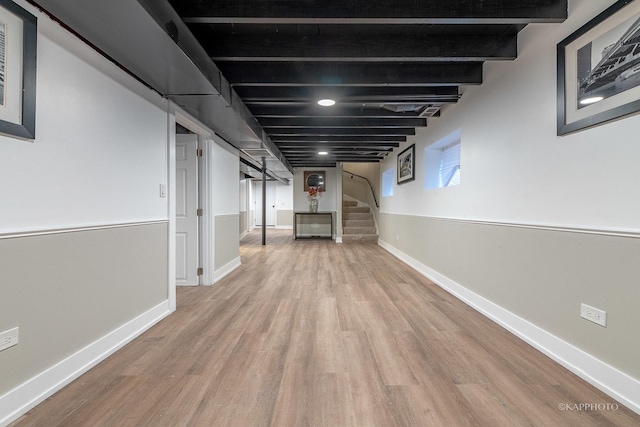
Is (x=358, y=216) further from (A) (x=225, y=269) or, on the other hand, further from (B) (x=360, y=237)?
(A) (x=225, y=269)

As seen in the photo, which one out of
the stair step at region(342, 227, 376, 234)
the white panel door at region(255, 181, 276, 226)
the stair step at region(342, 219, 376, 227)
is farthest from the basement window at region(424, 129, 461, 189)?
the white panel door at region(255, 181, 276, 226)

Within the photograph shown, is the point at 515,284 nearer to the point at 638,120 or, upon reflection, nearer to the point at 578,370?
the point at 578,370

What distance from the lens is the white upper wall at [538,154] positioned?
152cm

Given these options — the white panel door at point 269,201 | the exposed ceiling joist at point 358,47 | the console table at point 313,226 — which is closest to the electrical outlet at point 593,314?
the exposed ceiling joist at point 358,47

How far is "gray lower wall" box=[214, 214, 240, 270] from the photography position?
3942mm

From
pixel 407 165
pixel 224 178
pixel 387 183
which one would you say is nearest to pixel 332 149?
pixel 407 165

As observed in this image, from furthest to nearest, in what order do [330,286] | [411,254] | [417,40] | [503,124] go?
[411,254] → [330,286] → [503,124] → [417,40]

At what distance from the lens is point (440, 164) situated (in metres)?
4.19

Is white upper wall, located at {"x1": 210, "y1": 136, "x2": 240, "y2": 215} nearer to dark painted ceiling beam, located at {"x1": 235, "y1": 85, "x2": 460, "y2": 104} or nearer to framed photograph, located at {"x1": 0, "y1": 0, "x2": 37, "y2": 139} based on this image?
dark painted ceiling beam, located at {"x1": 235, "y1": 85, "x2": 460, "y2": 104}

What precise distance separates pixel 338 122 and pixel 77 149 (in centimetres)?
305

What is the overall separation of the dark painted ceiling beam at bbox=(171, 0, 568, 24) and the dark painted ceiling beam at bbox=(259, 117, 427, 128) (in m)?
2.07

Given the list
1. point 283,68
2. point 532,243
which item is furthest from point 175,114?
point 532,243

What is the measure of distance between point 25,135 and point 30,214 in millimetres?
382

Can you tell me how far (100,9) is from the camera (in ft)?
4.50
